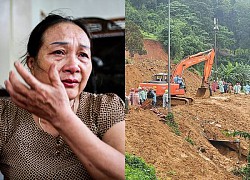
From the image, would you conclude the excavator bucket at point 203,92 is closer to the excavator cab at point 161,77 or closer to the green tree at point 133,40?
the excavator cab at point 161,77

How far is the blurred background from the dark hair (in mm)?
60

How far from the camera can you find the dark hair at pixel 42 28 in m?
3.28

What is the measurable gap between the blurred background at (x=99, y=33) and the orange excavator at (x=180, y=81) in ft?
0.81

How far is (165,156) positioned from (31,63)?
1.21 meters

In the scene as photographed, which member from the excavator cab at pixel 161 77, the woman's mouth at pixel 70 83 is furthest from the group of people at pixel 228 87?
the woman's mouth at pixel 70 83

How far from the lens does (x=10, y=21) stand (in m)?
3.65

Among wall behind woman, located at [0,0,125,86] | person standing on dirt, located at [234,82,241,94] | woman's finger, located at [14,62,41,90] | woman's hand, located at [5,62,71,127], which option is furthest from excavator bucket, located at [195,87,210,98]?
woman's finger, located at [14,62,41,90]

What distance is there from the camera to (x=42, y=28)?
10.8ft

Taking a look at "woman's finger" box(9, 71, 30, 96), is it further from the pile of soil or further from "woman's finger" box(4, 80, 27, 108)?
the pile of soil

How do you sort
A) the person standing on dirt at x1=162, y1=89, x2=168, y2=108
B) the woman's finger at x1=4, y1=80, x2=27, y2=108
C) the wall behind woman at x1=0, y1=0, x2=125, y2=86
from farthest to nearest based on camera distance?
the wall behind woman at x1=0, y1=0, x2=125, y2=86 < the person standing on dirt at x1=162, y1=89, x2=168, y2=108 < the woman's finger at x1=4, y1=80, x2=27, y2=108

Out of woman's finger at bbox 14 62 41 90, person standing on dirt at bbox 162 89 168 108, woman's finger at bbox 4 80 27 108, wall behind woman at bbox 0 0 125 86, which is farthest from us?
wall behind woman at bbox 0 0 125 86

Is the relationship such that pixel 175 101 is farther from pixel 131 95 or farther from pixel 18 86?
pixel 18 86

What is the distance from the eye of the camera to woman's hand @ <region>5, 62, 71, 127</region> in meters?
2.76

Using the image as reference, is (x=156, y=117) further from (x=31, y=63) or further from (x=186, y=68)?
(x=31, y=63)
